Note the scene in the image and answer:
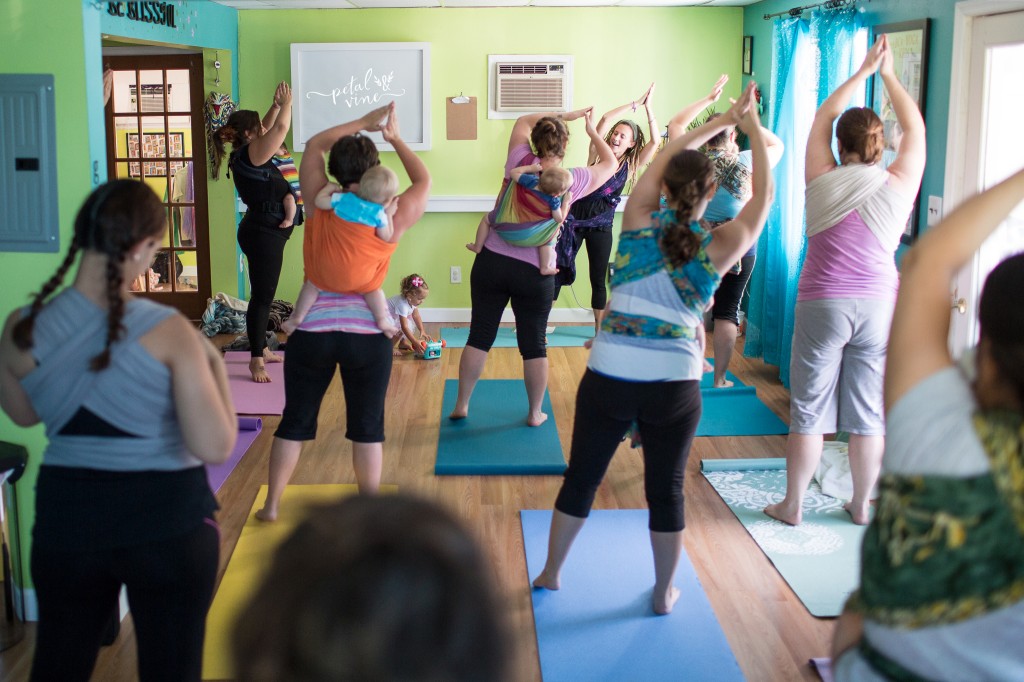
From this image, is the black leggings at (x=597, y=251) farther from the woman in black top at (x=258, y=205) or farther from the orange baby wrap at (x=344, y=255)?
the orange baby wrap at (x=344, y=255)

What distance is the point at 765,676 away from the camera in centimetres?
280

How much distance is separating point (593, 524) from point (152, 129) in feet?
16.6

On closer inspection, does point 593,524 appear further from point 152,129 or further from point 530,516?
point 152,129

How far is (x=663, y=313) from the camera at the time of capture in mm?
2719


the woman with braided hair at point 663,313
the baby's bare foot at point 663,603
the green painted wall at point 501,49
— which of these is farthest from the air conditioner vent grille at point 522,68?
the baby's bare foot at point 663,603

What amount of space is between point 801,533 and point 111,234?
109 inches

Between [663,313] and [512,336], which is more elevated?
[663,313]

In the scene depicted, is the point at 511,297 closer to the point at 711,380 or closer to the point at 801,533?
the point at 801,533

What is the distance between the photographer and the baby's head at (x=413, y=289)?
5.83 meters

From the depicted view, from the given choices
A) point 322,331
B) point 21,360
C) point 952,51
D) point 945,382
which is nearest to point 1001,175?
point 952,51

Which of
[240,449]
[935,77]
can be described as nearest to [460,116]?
[240,449]

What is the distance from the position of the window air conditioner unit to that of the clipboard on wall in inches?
7.6

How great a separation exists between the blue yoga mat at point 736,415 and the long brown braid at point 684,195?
85.3 inches

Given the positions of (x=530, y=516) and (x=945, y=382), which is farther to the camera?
(x=530, y=516)
